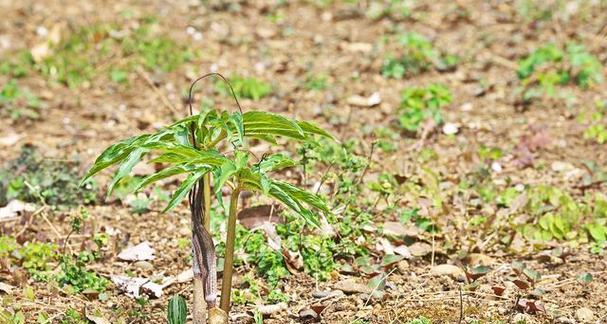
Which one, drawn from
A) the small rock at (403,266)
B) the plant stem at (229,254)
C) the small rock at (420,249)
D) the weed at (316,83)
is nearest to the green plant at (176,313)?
the plant stem at (229,254)

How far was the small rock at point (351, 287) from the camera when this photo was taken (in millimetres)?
3615

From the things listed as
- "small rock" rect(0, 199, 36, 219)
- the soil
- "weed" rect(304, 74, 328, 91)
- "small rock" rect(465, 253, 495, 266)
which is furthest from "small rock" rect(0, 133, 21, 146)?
"small rock" rect(465, 253, 495, 266)

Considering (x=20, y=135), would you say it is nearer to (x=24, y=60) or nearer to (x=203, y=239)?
(x=24, y=60)

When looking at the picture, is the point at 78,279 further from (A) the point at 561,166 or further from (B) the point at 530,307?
(A) the point at 561,166

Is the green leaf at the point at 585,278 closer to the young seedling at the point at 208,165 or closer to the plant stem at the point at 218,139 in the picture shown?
the young seedling at the point at 208,165

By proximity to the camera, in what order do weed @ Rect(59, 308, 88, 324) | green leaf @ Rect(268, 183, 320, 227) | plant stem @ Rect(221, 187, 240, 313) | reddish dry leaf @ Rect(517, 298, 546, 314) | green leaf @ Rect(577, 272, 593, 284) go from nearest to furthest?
green leaf @ Rect(268, 183, 320, 227) → plant stem @ Rect(221, 187, 240, 313) → weed @ Rect(59, 308, 88, 324) → reddish dry leaf @ Rect(517, 298, 546, 314) → green leaf @ Rect(577, 272, 593, 284)

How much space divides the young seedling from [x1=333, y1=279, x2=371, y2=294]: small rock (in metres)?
0.71

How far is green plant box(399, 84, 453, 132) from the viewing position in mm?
5508

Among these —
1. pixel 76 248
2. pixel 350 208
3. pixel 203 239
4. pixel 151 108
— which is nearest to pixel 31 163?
pixel 76 248

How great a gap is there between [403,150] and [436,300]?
180 centimetres

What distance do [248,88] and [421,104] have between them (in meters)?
1.13

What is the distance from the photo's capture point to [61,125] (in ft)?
18.9

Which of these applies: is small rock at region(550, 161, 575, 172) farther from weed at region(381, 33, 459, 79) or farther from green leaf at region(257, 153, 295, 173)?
green leaf at region(257, 153, 295, 173)

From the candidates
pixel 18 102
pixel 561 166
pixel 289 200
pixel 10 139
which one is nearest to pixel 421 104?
pixel 561 166
